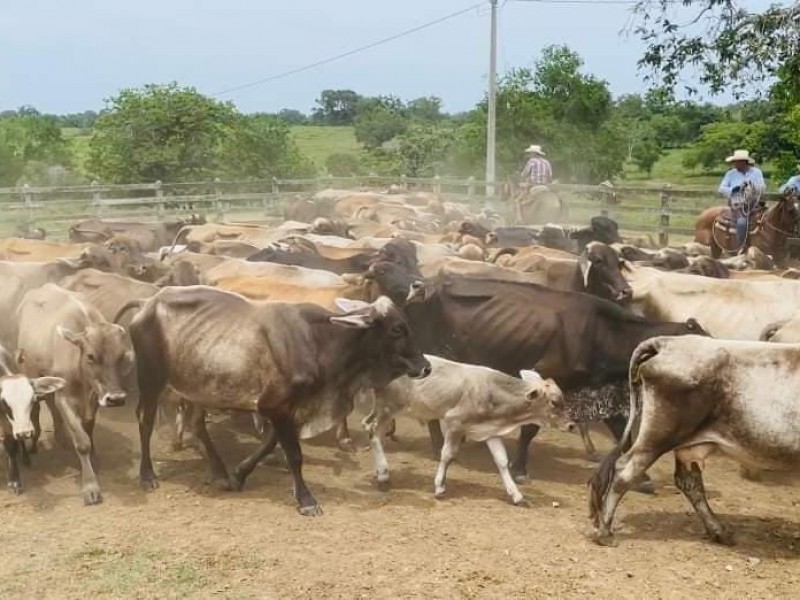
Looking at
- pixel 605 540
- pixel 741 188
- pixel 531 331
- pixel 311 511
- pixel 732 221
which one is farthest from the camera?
pixel 732 221

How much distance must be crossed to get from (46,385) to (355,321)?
2381mm

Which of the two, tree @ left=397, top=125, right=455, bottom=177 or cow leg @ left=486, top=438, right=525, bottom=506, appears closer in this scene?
cow leg @ left=486, top=438, right=525, bottom=506

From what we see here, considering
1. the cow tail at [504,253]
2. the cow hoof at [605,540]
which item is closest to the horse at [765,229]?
the cow tail at [504,253]

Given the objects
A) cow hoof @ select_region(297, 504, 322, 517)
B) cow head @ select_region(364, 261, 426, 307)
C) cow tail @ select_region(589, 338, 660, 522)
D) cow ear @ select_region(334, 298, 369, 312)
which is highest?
cow ear @ select_region(334, 298, 369, 312)

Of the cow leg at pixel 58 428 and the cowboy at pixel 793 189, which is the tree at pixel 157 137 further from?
the cow leg at pixel 58 428

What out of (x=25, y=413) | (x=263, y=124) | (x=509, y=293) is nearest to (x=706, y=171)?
(x=263, y=124)

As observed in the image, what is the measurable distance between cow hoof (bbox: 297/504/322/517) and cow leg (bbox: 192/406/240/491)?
80cm

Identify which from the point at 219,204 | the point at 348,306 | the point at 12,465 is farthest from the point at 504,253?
the point at 219,204

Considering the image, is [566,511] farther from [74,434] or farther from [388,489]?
[74,434]

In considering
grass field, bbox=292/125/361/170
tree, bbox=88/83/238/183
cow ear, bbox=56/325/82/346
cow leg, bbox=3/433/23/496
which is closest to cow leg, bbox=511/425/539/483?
cow ear, bbox=56/325/82/346

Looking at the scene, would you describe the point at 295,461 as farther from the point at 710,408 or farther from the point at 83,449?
the point at 710,408

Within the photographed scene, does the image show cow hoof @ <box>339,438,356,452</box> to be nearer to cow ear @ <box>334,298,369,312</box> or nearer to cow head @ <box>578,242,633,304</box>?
cow ear @ <box>334,298,369,312</box>

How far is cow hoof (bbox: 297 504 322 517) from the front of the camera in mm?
6954

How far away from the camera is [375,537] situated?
6.49 m
